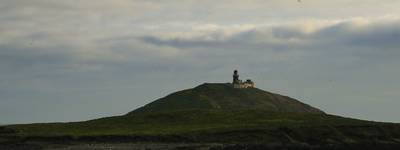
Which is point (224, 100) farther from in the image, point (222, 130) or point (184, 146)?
point (184, 146)

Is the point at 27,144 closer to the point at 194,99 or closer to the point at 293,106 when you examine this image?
the point at 194,99

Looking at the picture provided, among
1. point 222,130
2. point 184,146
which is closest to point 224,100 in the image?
point 222,130

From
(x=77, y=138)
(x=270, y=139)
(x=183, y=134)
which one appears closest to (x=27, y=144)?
(x=77, y=138)

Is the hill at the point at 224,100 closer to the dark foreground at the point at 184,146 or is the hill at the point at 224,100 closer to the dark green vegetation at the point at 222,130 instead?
the dark green vegetation at the point at 222,130

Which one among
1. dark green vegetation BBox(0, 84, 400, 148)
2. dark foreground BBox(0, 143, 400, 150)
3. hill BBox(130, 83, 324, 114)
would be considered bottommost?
dark foreground BBox(0, 143, 400, 150)

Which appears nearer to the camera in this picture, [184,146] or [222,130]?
[184,146]

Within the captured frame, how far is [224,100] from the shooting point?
7170 inches

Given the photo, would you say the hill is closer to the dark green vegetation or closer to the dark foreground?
the dark green vegetation

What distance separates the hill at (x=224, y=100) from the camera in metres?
177

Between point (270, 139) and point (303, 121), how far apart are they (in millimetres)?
22785

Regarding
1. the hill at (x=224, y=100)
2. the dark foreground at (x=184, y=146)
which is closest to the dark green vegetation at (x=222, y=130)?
the dark foreground at (x=184, y=146)

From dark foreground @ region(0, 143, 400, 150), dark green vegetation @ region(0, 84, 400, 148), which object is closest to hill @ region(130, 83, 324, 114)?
dark green vegetation @ region(0, 84, 400, 148)

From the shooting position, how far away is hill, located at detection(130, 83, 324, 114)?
177 m

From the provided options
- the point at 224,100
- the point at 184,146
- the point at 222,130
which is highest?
the point at 224,100
